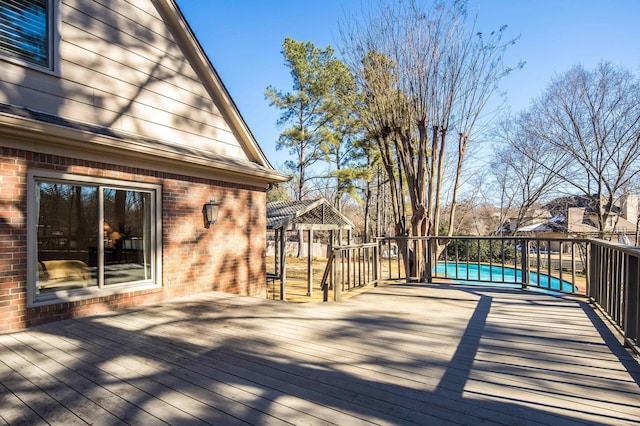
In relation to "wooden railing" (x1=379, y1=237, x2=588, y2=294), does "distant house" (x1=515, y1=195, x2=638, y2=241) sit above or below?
above

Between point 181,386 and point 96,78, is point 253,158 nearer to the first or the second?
point 96,78

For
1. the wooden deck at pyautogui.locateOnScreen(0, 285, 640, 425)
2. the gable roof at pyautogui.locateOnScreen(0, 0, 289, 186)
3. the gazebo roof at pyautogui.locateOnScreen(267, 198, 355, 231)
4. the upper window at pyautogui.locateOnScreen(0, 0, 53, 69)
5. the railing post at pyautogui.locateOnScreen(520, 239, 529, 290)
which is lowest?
the wooden deck at pyautogui.locateOnScreen(0, 285, 640, 425)

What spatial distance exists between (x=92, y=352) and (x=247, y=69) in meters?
13.2

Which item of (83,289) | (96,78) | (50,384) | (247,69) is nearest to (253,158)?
(96,78)

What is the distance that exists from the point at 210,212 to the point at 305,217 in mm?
5814

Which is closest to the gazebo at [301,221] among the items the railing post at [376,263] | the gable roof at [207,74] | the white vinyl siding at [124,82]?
the gable roof at [207,74]

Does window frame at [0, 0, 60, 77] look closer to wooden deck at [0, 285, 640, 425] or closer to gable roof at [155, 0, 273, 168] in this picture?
gable roof at [155, 0, 273, 168]

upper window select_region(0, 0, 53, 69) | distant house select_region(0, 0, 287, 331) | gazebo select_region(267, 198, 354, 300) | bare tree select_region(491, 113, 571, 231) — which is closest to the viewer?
distant house select_region(0, 0, 287, 331)

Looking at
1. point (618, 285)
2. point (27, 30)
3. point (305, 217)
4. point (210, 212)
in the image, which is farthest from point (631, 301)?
point (305, 217)

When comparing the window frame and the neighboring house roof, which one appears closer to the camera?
the window frame

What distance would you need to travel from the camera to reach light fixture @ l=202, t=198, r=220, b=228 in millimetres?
5922

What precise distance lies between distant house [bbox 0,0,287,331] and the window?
1cm

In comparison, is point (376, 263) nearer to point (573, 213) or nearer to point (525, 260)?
point (525, 260)

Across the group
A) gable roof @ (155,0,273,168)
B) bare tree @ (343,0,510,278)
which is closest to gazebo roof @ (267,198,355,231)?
gable roof @ (155,0,273,168)
